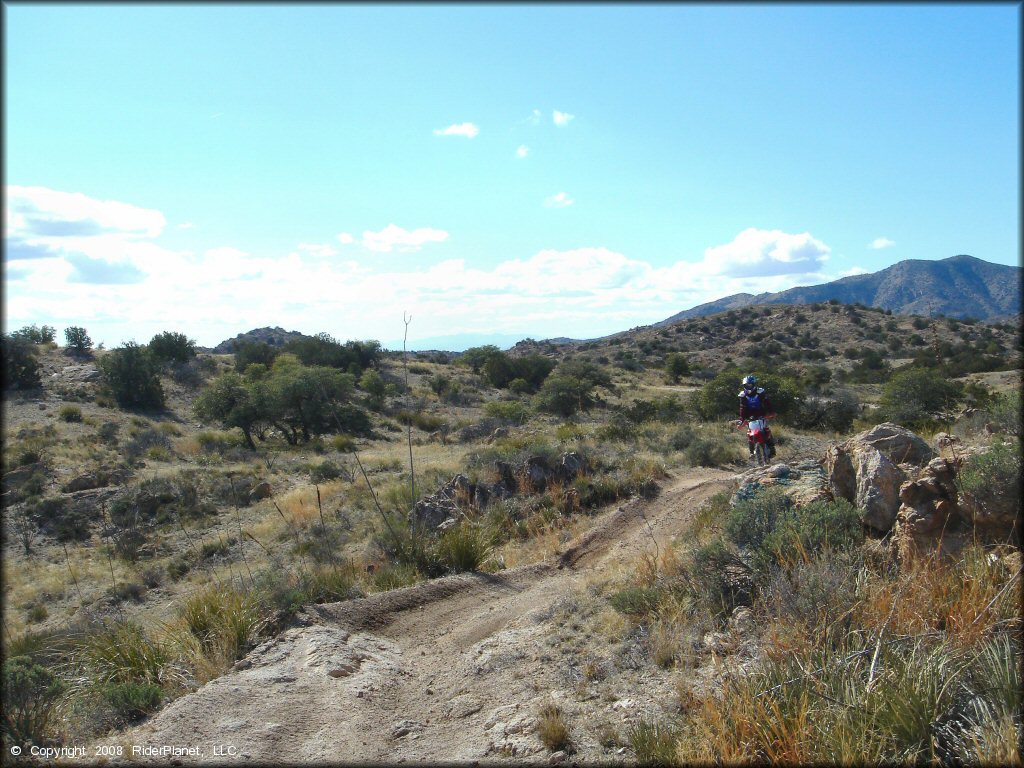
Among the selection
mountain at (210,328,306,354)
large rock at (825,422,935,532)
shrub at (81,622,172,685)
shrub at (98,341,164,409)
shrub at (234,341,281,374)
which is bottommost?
shrub at (81,622,172,685)

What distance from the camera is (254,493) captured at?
69.7 ft

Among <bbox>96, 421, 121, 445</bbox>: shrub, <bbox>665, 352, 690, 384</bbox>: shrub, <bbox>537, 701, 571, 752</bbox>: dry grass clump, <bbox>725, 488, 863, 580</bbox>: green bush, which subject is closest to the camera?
<bbox>537, 701, 571, 752</bbox>: dry grass clump

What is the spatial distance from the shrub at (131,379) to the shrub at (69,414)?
456 centimetres

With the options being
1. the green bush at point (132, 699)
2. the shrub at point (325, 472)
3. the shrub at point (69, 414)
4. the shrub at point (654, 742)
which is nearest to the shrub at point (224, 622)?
the green bush at point (132, 699)

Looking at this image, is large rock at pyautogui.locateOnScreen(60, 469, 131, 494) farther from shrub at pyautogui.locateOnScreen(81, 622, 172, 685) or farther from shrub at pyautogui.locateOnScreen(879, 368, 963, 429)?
shrub at pyautogui.locateOnScreen(879, 368, 963, 429)

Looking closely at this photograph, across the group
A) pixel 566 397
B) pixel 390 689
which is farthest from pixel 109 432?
pixel 390 689

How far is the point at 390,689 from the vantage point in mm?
6000

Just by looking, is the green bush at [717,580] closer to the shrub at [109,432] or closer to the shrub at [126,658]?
the shrub at [126,658]

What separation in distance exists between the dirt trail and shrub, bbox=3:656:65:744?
70 cm

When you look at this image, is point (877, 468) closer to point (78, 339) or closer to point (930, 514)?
point (930, 514)

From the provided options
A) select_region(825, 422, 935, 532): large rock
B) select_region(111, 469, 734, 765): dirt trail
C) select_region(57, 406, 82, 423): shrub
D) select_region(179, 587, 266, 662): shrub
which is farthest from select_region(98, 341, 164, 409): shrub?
select_region(825, 422, 935, 532): large rock

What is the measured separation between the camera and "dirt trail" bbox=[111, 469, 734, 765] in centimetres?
477

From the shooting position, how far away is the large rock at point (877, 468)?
6117 mm

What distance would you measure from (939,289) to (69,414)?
3485 inches
